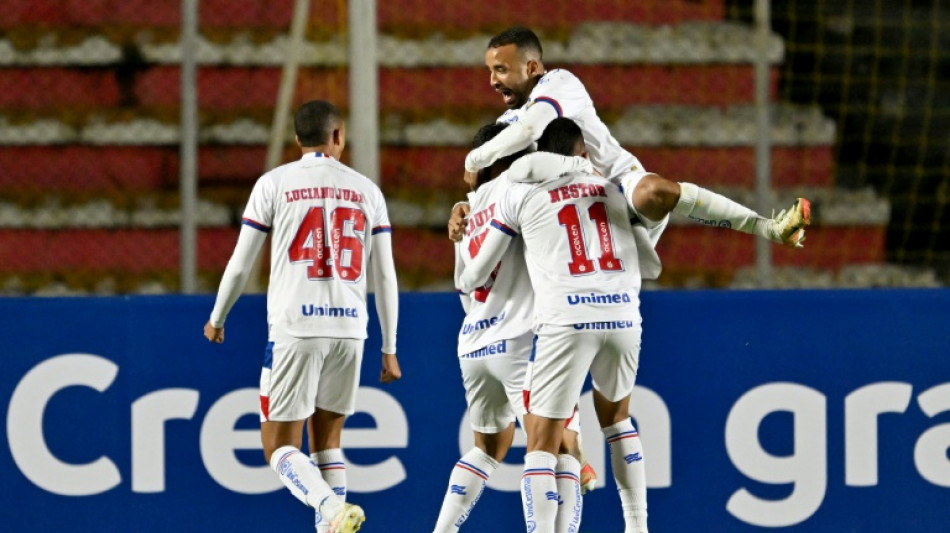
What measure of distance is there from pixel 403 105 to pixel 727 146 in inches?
74.2

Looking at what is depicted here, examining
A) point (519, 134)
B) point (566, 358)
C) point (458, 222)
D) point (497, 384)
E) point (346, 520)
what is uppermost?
point (519, 134)

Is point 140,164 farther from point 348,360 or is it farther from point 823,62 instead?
point 823,62

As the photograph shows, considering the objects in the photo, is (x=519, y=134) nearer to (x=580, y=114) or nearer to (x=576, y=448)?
(x=580, y=114)

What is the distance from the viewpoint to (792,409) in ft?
18.5

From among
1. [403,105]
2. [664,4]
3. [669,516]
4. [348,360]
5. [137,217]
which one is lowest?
[669,516]

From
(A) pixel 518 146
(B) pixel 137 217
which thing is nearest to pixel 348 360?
(A) pixel 518 146

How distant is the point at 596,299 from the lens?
14.8 feet

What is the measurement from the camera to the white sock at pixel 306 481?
4.68 meters

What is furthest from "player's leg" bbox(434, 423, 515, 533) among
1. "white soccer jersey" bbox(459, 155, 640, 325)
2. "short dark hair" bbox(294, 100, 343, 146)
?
"short dark hair" bbox(294, 100, 343, 146)

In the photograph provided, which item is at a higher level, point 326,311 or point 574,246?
point 574,246

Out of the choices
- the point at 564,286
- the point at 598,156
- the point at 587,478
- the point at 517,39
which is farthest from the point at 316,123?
the point at 587,478

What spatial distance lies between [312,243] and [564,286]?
930 mm

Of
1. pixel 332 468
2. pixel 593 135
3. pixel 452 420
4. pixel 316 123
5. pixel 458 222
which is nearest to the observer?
pixel 593 135

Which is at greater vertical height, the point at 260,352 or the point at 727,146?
the point at 727,146
